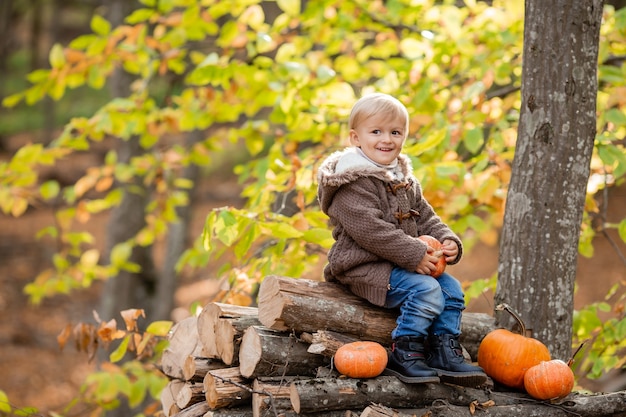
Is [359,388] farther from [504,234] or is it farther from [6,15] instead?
[6,15]

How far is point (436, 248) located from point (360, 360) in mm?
710

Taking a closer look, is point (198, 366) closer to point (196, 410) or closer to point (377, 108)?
point (196, 410)

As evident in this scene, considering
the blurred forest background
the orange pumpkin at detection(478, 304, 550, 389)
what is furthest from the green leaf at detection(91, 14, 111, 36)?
the orange pumpkin at detection(478, 304, 550, 389)

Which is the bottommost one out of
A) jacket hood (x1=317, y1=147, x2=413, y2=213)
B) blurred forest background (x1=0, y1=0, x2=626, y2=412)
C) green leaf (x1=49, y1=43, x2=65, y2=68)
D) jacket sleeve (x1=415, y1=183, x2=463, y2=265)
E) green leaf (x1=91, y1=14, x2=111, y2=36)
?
blurred forest background (x1=0, y1=0, x2=626, y2=412)

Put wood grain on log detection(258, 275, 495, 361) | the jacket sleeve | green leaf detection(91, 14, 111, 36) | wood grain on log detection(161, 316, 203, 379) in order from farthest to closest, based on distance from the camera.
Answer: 1. green leaf detection(91, 14, 111, 36)
2. wood grain on log detection(161, 316, 203, 379)
3. the jacket sleeve
4. wood grain on log detection(258, 275, 495, 361)

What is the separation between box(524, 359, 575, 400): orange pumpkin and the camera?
316cm

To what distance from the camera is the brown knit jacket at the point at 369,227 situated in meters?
3.20

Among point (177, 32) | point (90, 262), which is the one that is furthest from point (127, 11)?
point (90, 262)

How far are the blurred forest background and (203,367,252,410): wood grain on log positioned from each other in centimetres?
89

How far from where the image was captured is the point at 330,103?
4812 mm

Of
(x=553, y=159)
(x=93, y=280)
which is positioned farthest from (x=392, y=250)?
(x=93, y=280)

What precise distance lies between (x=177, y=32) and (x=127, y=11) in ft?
8.09

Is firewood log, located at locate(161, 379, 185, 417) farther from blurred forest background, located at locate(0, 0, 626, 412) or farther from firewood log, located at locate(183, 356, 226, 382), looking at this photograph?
blurred forest background, located at locate(0, 0, 626, 412)

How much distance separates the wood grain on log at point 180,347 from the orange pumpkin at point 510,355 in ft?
4.87
